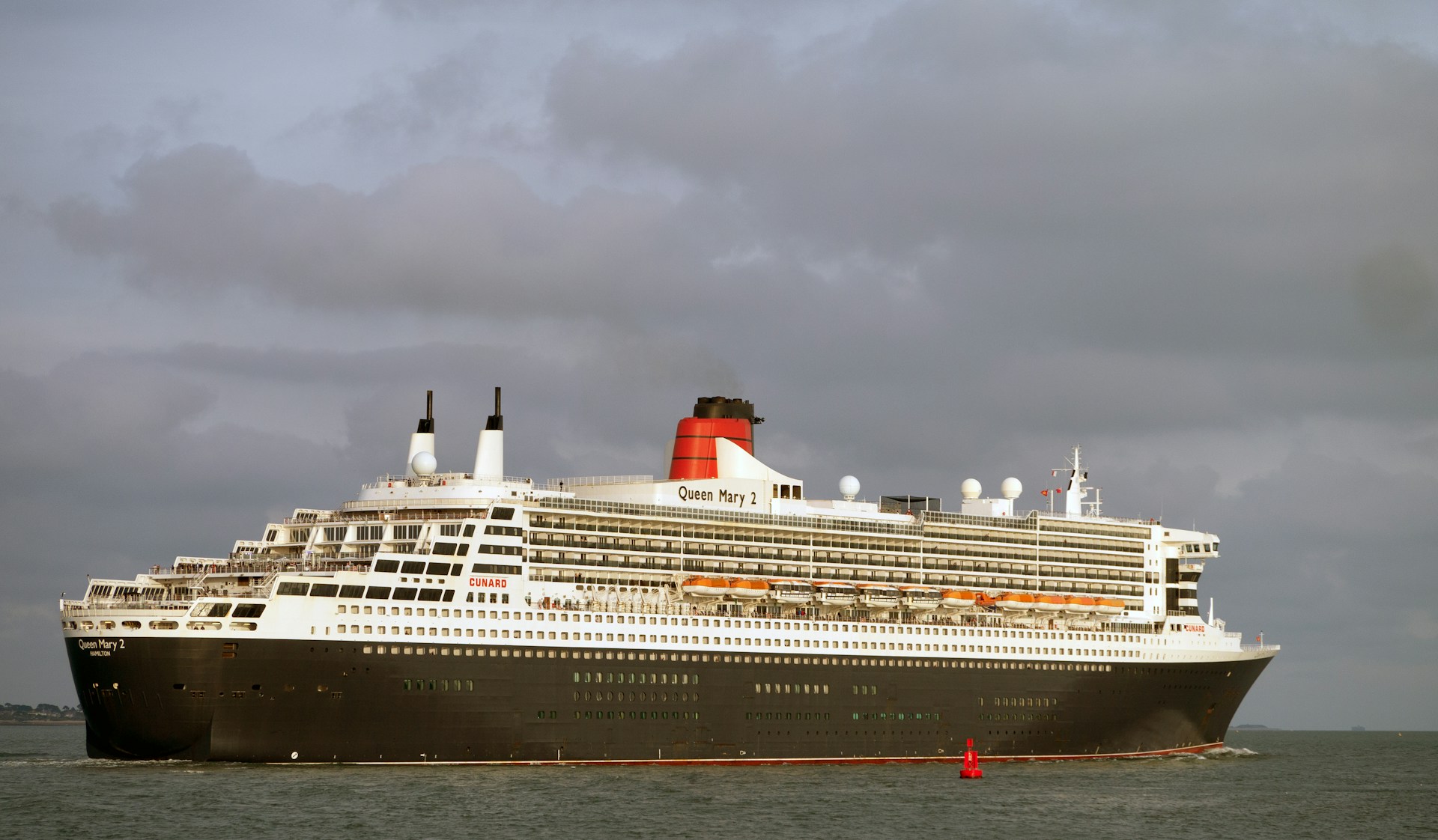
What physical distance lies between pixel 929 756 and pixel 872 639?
5903 millimetres

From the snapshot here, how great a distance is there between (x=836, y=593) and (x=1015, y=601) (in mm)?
9422

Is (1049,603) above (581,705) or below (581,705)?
above

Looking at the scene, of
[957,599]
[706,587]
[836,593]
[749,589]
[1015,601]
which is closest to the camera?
[706,587]

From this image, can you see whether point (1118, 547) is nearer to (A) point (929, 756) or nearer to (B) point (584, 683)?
(A) point (929, 756)

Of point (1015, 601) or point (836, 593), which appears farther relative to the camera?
point (1015, 601)

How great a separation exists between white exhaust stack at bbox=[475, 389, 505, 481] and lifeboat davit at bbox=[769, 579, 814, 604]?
12.9m

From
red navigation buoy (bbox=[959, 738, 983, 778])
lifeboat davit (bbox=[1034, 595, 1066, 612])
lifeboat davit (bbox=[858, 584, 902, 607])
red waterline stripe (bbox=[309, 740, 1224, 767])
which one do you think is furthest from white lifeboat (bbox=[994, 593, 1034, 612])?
red navigation buoy (bbox=[959, 738, 983, 778])

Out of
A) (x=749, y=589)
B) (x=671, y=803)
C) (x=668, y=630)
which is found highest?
(x=749, y=589)

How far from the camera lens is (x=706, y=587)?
2840 inches

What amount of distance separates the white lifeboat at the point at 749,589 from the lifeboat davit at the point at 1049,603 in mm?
15059

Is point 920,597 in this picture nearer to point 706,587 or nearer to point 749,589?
point 749,589

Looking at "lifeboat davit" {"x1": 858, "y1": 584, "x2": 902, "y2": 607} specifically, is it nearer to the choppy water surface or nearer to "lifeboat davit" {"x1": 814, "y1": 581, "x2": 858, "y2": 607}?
"lifeboat davit" {"x1": 814, "y1": 581, "x2": 858, "y2": 607}

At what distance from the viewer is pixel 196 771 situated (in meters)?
60.4

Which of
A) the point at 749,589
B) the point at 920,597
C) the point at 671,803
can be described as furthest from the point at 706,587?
the point at 671,803
